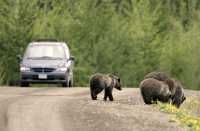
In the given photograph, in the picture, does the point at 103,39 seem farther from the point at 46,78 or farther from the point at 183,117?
the point at 183,117

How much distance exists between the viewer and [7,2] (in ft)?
170

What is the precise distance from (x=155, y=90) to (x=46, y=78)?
38.5 ft

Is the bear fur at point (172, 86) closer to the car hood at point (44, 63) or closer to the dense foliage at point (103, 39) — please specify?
the car hood at point (44, 63)

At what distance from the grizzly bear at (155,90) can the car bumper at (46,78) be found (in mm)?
10579

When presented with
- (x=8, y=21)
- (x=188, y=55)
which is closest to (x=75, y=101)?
(x=8, y=21)

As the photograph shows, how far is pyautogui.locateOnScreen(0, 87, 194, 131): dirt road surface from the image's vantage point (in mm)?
15648

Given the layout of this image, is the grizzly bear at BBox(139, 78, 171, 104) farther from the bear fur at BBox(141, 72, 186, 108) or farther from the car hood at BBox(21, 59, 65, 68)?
the car hood at BBox(21, 59, 65, 68)

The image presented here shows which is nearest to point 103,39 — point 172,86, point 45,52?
point 45,52

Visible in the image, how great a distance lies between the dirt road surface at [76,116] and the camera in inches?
616

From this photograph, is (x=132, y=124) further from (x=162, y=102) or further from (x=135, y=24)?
(x=135, y=24)

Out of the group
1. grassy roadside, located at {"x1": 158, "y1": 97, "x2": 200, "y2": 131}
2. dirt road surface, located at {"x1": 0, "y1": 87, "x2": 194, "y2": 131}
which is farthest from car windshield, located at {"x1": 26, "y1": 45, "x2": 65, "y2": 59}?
dirt road surface, located at {"x1": 0, "y1": 87, "x2": 194, "y2": 131}

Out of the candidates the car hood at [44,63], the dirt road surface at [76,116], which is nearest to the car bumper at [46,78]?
the car hood at [44,63]

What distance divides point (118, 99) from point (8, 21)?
88.8 feet

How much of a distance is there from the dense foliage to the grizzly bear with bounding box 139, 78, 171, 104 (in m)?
29.3
